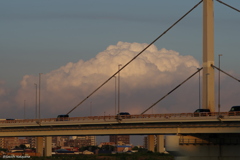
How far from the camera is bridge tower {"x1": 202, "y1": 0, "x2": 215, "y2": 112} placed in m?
102

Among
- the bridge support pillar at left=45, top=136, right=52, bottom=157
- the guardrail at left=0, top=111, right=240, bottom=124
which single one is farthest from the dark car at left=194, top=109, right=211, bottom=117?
the bridge support pillar at left=45, top=136, right=52, bottom=157

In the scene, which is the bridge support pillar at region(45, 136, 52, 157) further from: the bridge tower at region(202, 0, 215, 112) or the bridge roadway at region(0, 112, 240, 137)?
the bridge tower at region(202, 0, 215, 112)

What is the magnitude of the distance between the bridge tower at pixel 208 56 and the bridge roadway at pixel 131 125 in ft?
9.98

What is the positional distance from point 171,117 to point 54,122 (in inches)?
1003

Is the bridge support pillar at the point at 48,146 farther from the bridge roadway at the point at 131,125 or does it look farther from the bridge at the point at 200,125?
the bridge at the point at 200,125

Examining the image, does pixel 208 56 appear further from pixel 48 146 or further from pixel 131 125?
pixel 48 146

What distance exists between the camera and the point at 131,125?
109 m

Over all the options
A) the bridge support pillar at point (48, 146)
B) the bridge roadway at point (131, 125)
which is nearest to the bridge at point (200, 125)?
the bridge roadway at point (131, 125)

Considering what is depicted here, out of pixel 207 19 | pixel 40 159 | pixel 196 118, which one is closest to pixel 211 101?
pixel 196 118

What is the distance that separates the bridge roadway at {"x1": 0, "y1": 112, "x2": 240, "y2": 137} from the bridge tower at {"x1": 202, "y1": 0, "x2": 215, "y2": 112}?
3.04 meters

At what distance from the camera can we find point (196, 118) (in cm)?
9975

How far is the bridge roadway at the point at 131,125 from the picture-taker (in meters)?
98.2

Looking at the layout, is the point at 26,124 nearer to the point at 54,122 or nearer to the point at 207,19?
the point at 54,122

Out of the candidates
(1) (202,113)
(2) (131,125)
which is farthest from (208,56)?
(2) (131,125)
